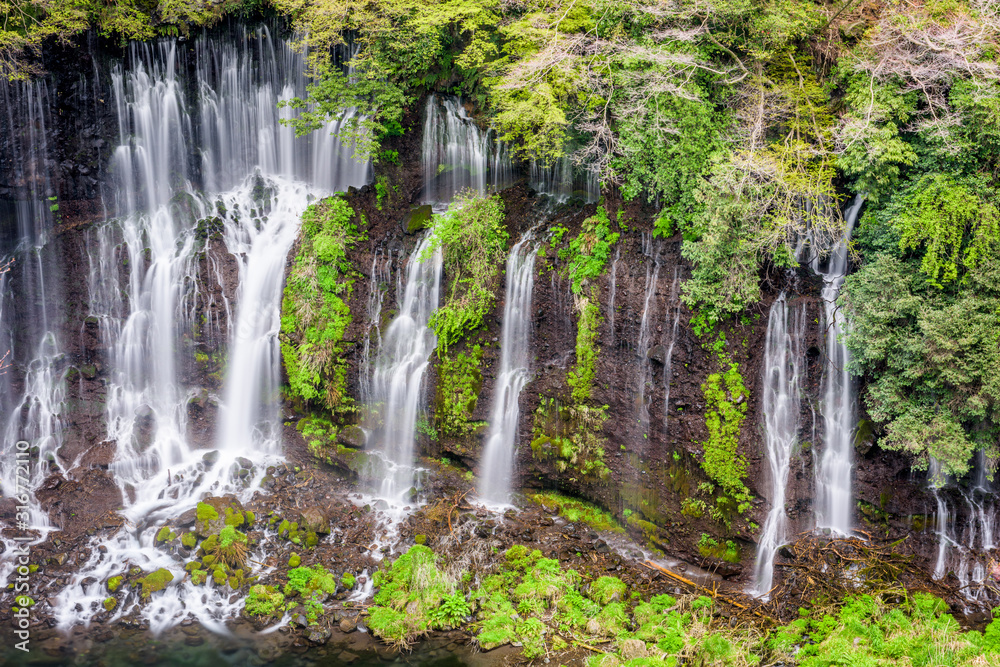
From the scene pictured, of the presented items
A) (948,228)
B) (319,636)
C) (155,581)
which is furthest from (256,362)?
(948,228)

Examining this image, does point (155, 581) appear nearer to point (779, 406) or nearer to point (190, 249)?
point (190, 249)

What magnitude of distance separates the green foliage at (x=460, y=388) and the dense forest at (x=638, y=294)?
0.06 m

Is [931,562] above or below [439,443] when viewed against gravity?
below

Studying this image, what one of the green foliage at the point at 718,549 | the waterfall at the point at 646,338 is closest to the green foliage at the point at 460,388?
the waterfall at the point at 646,338

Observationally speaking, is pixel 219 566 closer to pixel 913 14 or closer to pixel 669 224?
pixel 669 224

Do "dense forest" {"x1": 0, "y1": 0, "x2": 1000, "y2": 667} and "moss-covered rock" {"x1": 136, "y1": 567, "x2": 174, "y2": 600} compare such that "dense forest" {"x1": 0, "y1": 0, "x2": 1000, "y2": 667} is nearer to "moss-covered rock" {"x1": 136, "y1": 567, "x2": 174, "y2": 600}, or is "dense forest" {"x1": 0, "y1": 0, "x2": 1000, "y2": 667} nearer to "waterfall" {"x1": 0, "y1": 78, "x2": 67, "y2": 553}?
"moss-covered rock" {"x1": 136, "y1": 567, "x2": 174, "y2": 600}

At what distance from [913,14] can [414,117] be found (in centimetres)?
976

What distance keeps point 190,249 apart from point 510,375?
26.3 ft

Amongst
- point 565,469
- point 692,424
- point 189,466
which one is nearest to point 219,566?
point 189,466

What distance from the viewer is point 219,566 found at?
1138 cm

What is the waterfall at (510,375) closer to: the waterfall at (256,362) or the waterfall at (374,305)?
the waterfall at (374,305)

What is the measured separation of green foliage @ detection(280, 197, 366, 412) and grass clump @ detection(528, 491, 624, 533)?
4628 mm

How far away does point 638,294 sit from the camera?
1174 cm

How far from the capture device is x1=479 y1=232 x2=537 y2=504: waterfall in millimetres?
12844
